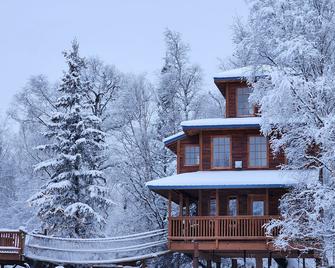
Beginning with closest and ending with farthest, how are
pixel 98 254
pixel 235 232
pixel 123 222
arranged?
1. pixel 235 232
2. pixel 98 254
3. pixel 123 222

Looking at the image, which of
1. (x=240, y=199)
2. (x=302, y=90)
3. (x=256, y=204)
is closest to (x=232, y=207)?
(x=240, y=199)

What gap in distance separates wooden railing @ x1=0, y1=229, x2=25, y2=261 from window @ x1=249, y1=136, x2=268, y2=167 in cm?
1055

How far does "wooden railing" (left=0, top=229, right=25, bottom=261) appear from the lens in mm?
27406

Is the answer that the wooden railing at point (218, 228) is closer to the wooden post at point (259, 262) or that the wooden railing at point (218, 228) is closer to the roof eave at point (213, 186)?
the roof eave at point (213, 186)

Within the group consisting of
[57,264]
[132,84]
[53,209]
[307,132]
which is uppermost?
[132,84]

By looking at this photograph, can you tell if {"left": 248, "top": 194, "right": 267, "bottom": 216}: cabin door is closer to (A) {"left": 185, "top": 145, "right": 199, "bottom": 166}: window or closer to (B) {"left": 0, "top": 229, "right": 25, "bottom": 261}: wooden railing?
(A) {"left": 185, "top": 145, "right": 199, "bottom": 166}: window

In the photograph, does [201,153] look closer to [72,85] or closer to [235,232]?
[235,232]

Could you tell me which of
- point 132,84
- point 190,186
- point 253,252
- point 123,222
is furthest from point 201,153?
point 132,84

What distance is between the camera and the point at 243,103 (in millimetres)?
30141

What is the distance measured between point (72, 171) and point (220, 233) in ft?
29.7

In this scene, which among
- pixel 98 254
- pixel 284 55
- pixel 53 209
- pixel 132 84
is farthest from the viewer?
pixel 132 84

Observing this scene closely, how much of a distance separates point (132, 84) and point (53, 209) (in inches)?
593

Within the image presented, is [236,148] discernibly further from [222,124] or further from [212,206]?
Answer: [212,206]

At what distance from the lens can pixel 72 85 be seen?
108 ft
